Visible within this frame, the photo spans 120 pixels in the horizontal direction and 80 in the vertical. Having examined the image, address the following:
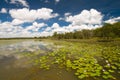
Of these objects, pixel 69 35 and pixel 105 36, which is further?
pixel 69 35

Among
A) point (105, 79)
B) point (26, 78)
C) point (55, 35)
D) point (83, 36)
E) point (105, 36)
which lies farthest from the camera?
point (55, 35)

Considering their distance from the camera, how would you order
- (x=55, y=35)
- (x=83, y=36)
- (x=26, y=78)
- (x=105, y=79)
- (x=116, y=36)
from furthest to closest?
(x=55, y=35), (x=83, y=36), (x=116, y=36), (x=26, y=78), (x=105, y=79)

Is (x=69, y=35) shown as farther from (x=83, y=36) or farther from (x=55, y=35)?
(x=55, y=35)

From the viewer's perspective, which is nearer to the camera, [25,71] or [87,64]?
[25,71]

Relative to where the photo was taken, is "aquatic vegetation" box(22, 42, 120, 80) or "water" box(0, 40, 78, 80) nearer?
"water" box(0, 40, 78, 80)

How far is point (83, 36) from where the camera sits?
92250mm

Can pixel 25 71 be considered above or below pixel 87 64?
below

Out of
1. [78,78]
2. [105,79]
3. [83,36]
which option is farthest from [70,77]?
[83,36]

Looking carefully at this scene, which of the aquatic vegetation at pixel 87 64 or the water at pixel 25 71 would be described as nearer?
the water at pixel 25 71

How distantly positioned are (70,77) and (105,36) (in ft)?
211

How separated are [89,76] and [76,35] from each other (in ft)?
299

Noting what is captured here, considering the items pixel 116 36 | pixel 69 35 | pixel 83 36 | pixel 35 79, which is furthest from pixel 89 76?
pixel 69 35

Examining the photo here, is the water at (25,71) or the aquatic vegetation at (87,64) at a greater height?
the aquatic vegetation at (87,64)

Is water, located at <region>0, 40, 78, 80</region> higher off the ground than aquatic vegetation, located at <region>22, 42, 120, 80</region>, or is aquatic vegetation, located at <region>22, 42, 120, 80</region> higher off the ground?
aquatic vegetation, located at <region>22, 42, 120, 80</region>
